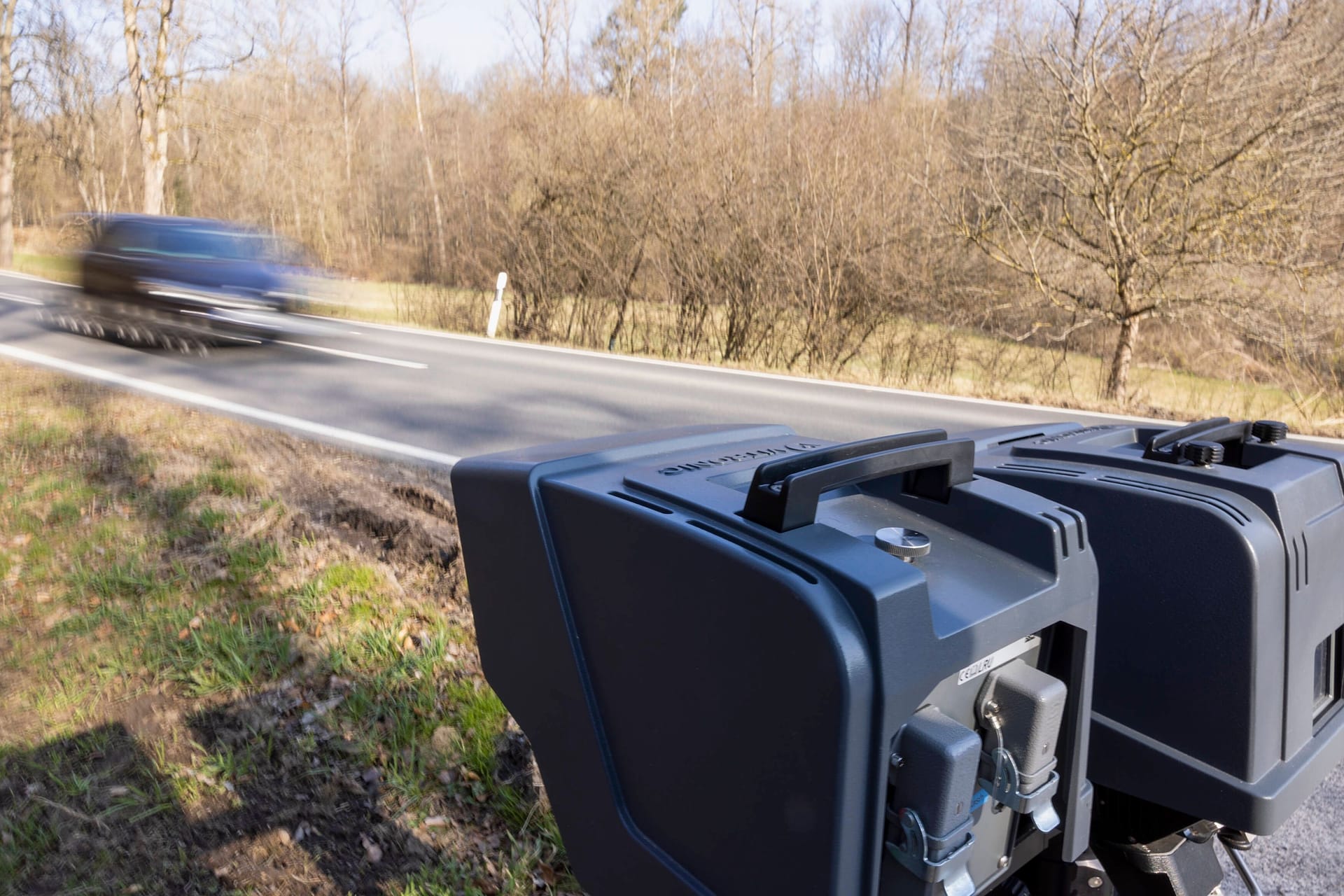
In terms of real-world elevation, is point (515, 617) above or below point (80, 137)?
below

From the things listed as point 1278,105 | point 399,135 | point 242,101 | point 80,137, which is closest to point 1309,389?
point 1278,105

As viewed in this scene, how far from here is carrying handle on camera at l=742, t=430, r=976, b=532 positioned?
113 cm

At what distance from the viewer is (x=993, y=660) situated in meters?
1.21

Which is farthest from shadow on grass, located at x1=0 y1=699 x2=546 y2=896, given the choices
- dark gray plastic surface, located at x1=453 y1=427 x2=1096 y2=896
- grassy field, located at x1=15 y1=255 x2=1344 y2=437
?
grassy field, located at x1=15 y1=255 x2=1344 y2=437

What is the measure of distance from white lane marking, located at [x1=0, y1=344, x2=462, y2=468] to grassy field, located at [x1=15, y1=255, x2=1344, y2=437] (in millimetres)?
4942

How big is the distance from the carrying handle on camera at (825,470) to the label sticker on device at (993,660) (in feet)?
0.88

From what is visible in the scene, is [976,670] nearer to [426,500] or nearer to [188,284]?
[426,500]

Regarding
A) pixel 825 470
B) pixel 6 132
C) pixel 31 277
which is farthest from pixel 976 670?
pixel 6 132

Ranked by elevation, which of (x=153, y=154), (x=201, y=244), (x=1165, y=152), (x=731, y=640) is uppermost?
(x=153, y=154)

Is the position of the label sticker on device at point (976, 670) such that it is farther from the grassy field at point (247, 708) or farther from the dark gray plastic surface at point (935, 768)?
the grassy field at point (247, 708)

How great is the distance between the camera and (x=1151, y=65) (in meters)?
13.0

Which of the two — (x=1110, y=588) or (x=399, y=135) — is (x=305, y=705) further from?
(x=399, y=135)

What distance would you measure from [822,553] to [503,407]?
7.22m

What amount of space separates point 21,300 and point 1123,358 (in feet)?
59.3
